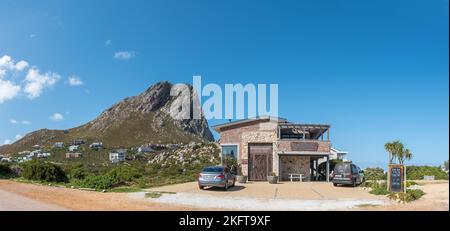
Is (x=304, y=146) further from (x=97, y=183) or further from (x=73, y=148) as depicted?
(x=73, y=148)

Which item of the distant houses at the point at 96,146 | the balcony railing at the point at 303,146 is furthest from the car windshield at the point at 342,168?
the distant houses at the point at 96,146

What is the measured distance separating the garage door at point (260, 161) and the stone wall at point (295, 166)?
4.52ft

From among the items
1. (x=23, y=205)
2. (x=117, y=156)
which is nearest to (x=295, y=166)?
(x=23, y=205)

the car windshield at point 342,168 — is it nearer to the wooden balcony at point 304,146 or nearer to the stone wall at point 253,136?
the wooden balcony at point 304,146

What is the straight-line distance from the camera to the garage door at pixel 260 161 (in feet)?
95.1

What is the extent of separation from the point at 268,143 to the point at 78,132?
9292 centimetres

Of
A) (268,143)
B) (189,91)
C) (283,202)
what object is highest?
(189,91)

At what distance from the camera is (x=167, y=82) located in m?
132

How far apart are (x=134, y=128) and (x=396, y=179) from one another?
89.7 metres

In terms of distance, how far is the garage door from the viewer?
28997 millimetres
